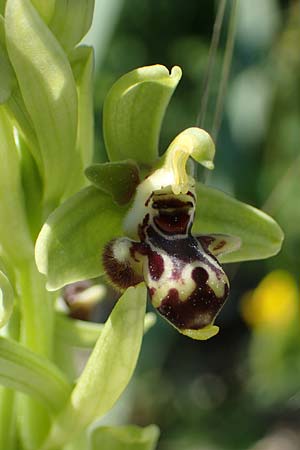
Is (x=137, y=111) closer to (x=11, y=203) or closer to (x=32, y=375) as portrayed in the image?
(x=11, y=203)

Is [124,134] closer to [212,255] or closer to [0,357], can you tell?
[212,255]

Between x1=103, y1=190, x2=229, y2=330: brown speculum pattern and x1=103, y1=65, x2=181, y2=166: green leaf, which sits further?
x1=103, y1=65, x2=181, y2=166: green leaf

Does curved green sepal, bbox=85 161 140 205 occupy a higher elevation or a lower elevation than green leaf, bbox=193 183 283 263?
higher

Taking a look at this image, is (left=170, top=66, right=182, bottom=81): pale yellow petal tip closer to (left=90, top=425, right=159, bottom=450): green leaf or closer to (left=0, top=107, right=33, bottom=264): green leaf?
(left=0, top=107, right=33, bottom=264): green leaf

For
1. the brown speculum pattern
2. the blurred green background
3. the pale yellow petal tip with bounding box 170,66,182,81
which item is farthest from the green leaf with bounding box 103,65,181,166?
the blurred green background

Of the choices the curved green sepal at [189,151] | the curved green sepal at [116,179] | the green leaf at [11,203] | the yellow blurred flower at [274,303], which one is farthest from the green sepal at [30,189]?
the yellow blurred flower at [274,303]

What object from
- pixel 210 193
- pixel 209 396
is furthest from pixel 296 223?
pixel 210 193
